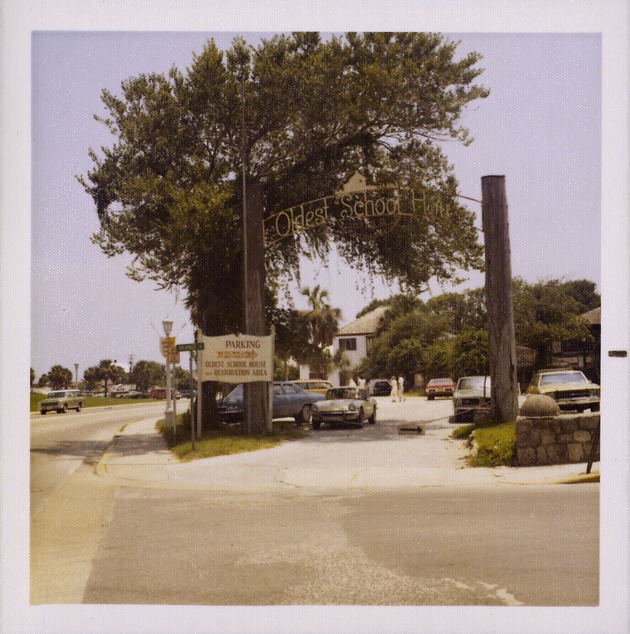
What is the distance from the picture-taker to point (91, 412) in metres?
9.01

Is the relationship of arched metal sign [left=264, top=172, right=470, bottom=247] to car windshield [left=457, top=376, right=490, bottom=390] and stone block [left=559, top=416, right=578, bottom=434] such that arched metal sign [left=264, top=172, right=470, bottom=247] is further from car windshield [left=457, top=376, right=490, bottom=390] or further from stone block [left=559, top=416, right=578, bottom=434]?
stone block [left=559, top=416, right=578, bottom=434]

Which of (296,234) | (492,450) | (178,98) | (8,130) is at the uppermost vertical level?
(178,98)

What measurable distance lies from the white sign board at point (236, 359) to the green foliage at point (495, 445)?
9.13 ft

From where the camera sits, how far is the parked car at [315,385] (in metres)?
9.88

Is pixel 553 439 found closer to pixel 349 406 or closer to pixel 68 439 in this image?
pixel 349 406

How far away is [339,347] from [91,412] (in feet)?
9.66

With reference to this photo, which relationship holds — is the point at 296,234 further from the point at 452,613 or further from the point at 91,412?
the point at 452,613

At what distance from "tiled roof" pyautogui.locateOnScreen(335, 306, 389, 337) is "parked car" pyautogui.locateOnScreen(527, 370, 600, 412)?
2.04 metres

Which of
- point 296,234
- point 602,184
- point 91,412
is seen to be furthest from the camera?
point 296,234

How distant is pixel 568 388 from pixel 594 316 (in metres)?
1.69

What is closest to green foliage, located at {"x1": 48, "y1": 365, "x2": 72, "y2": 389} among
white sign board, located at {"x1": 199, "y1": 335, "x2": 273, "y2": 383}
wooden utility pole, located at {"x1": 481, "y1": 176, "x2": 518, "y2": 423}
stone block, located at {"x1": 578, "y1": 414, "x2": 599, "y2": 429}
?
white sign board, located at {"x1": 199, "y1": 335, "x2": 273, "y2": 383}

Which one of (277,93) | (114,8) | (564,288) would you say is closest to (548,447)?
(564,288)

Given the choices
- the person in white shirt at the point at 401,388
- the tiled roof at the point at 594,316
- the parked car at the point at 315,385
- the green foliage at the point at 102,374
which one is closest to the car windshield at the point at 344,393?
the parked car at the point at 315,385

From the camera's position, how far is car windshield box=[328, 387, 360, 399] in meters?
9.40
